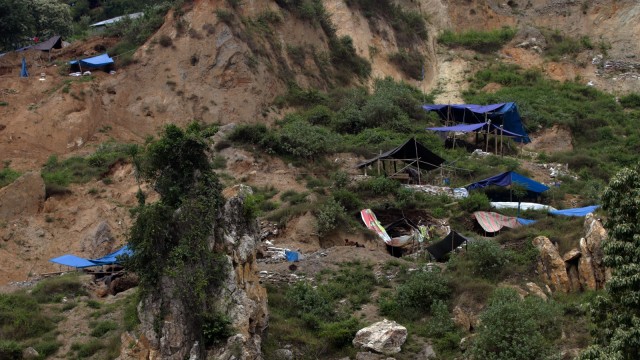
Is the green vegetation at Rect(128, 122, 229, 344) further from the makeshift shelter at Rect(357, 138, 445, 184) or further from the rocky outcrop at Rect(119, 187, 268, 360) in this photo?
the makeshift shelter at Rect(357, 138, 445, 184)

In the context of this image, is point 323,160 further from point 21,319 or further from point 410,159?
point 21,319

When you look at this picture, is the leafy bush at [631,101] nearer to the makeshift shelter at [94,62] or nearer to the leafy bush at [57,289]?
the makeshift shelter at [94,62]

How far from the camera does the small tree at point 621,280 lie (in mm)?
14836

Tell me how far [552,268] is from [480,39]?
27848 mm

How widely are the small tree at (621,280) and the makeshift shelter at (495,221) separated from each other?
38.6ft

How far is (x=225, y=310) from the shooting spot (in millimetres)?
20422

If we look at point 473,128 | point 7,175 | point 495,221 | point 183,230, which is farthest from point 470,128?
point 183,230

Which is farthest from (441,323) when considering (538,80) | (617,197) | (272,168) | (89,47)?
(538,80)

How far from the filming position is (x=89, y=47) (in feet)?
130

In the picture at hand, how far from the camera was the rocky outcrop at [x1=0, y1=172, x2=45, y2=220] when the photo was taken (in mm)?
28953

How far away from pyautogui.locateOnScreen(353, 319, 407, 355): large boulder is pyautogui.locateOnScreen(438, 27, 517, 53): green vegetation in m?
29.3

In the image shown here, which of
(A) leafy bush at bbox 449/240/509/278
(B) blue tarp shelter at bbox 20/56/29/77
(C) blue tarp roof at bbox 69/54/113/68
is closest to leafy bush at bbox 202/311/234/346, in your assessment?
(A) leafy bush at bbox 449/240/509/278

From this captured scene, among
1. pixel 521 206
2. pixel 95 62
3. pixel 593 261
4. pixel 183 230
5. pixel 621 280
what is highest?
pixel 621 280

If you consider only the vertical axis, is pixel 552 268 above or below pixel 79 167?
above
